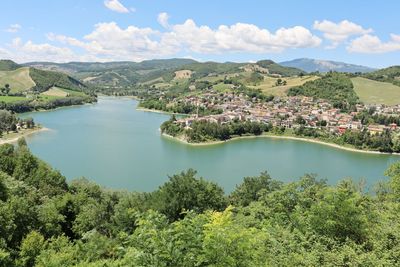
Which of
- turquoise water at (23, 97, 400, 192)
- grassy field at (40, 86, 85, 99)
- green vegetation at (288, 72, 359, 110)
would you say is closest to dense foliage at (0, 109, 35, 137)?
turquoise water at (23, 97, 400, 192)

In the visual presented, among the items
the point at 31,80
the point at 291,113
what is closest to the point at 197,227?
the point at 291,113

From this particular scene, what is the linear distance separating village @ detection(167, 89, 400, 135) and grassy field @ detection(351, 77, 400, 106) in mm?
5609

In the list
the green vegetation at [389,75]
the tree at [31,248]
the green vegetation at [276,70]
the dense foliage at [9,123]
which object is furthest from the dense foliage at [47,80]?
the tree at [31,248]

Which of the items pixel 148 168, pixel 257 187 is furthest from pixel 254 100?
pixel 257 187

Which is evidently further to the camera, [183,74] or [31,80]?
[183,74]

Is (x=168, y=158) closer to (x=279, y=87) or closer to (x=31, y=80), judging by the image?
(x=279, y=87)

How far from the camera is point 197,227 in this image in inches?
189

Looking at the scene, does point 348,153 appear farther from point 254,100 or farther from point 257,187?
point 254,100

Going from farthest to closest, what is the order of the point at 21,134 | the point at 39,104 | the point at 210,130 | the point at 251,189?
the point at 39,104 → the point at 210,130 → the point at 21,134 → the point at 251,189

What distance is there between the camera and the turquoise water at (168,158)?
3080cm

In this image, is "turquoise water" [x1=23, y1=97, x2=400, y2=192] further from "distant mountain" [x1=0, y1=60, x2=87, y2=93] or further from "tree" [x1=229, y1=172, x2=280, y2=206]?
"distant mountain" [x1=0, y1=60, x2=87, y2=93]

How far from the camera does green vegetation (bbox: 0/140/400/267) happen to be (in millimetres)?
4344

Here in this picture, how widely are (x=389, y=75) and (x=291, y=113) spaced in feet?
174

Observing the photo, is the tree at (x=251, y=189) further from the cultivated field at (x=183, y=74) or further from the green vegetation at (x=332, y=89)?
the cultivated field at (x=183, y=74)
